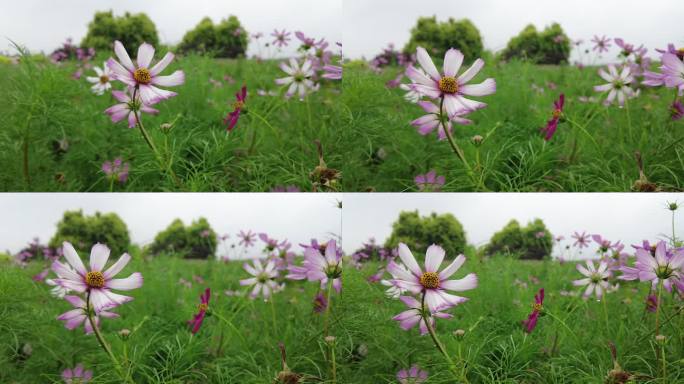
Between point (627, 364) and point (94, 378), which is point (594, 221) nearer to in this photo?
point (627, 364)

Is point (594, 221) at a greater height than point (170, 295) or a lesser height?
greater

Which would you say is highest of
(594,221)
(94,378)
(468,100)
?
A: (468,100)

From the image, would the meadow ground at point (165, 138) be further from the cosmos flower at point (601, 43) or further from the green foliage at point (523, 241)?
the cosmos flower at point (601, 43)

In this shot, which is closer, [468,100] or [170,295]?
[468,100]

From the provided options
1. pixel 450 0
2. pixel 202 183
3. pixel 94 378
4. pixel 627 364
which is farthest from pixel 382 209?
pixel 94 378

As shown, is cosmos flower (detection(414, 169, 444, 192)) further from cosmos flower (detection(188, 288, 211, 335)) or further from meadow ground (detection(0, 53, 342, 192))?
cosmos flower (detection(188, 288, 211, 335))

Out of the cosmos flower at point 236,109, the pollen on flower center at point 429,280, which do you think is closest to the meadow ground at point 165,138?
the cosmos flower at point 236,109

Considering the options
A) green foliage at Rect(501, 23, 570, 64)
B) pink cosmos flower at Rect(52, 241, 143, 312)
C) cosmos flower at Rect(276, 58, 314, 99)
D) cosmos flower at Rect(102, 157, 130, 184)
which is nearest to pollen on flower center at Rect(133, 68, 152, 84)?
cosmos flower at Rect(102, 157, 130, 184)
